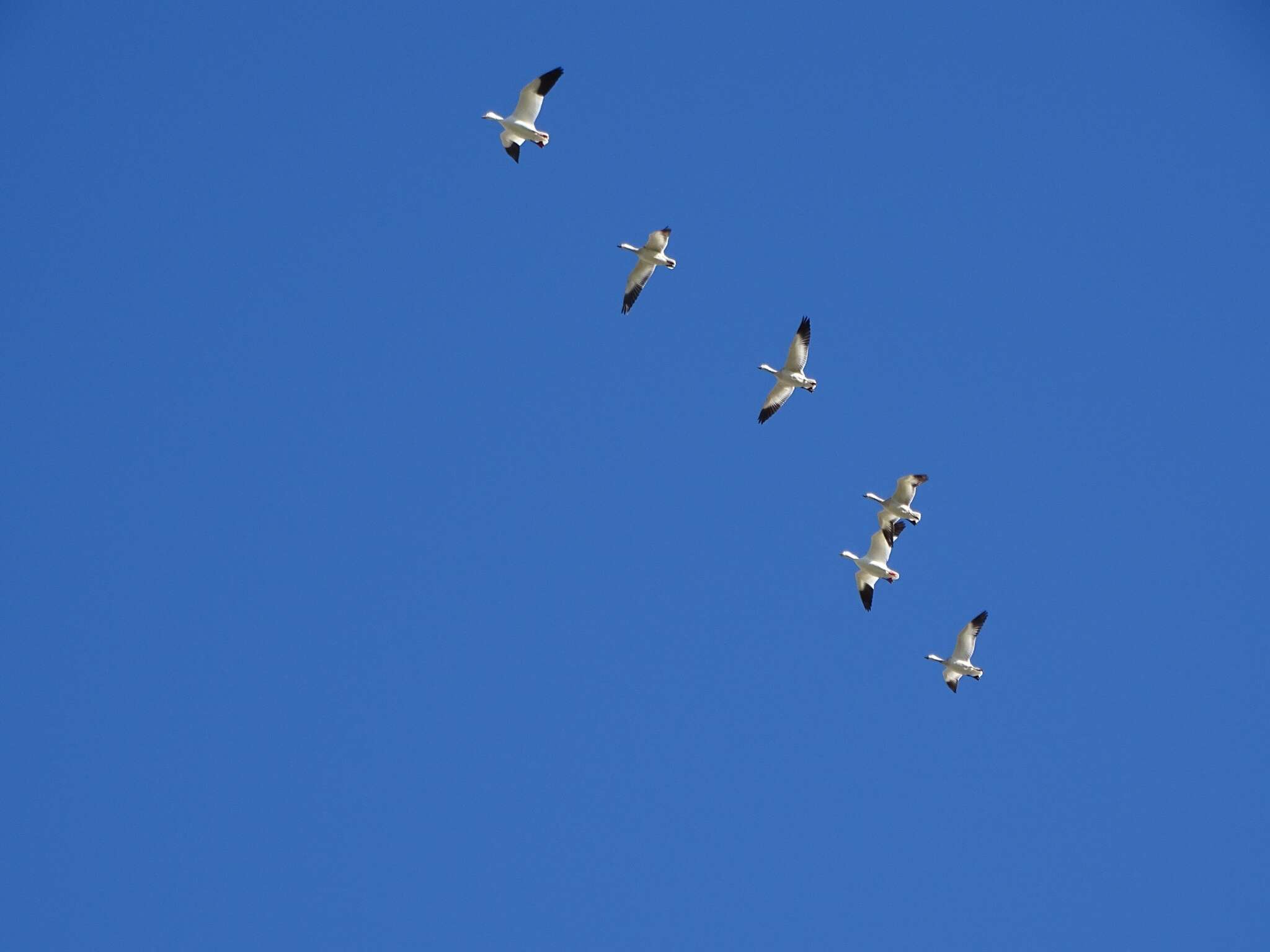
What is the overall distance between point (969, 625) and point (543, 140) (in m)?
17.7

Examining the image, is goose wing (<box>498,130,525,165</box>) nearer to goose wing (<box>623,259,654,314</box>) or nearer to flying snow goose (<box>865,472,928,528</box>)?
goose wing (<box>623,259,654,314</box>)

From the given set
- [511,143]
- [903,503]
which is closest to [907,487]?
[903,503]

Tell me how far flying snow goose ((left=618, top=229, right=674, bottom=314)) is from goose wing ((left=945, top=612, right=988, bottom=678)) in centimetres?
1296

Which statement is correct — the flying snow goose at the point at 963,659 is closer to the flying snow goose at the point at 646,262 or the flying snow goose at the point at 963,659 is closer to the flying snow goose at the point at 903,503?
the flying snow goose at the point at 903,503

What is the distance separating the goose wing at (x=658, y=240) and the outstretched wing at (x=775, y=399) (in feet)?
16.0

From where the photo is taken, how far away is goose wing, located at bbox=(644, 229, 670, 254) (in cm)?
4762

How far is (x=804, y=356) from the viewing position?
49.2 meters

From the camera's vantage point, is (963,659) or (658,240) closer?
(658,240)

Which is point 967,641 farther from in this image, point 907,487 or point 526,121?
point 526,121

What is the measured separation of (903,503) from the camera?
49188 millimetres

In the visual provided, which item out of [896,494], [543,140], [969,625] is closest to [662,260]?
[543,140]

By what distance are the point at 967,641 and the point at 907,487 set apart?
591cm

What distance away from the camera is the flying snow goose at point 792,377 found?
48.8m

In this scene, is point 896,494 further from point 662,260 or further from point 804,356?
point 662,260
